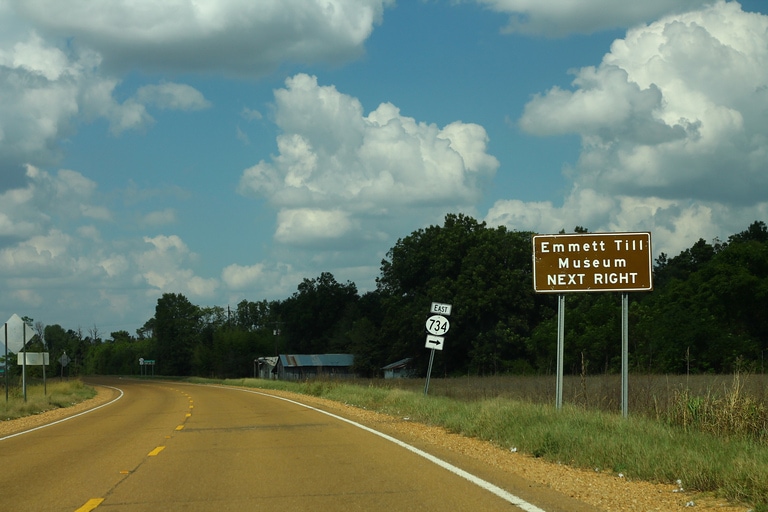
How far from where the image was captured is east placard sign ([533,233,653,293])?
17.3m

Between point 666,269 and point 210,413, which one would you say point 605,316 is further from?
point 210,413

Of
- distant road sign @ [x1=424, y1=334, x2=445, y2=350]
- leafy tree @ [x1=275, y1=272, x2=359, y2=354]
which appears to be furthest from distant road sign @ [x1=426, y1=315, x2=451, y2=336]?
leafy tree @ [x1=275, y1=272, x2=359, y2=354]

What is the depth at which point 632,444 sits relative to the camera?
1155 cm

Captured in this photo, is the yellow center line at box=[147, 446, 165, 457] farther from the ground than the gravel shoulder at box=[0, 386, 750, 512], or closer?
closer

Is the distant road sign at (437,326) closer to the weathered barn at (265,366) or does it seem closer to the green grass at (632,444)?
the green grass at (632,444)

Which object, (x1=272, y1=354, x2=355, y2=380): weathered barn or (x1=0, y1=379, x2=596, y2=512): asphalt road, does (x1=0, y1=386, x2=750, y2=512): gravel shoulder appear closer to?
(x1=0, y1=379, x2=596, y2=512): asphalt road

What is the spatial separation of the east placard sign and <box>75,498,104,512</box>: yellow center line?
10313 mm

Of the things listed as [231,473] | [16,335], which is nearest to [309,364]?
[16,335]

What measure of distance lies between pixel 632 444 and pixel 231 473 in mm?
5616

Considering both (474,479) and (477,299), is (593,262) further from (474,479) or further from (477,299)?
(477,299)

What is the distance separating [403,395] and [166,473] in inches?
631

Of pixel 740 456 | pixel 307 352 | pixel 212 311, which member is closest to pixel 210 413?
pixel 740 456

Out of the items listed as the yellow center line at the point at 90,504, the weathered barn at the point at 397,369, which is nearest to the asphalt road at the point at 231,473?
the yellow center line at the point at 90,504

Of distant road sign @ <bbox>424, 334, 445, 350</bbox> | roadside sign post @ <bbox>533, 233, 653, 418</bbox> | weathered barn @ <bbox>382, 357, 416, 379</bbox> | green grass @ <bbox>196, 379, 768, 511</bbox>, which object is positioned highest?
roadside sign post @ <bbox>533, 233, 653, 418</bbox>
